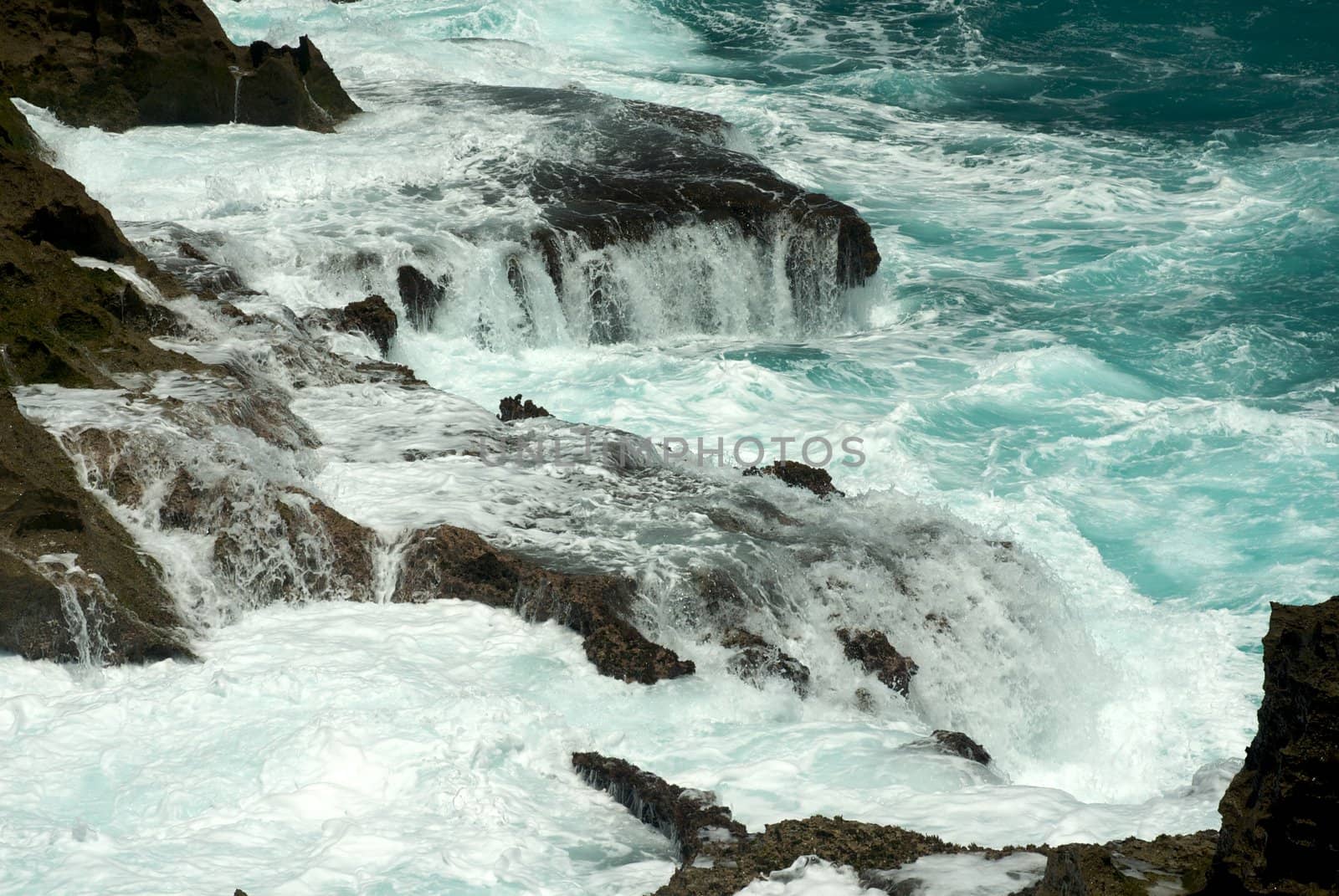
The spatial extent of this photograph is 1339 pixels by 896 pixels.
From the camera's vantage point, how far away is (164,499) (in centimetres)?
700

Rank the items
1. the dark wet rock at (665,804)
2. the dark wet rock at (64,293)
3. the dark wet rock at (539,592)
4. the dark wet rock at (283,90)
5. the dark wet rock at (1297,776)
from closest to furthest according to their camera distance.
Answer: the dark wet rock at (1297,776)
the dark wet rock at (665,804)
the dark wet rock at (539,592)
the dark wet rock at (64,293)
the dark wet rock at (283,90)

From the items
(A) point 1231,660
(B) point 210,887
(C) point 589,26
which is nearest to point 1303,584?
(A) point 1231,660

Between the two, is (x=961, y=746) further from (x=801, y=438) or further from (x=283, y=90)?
(x=283, y=90)

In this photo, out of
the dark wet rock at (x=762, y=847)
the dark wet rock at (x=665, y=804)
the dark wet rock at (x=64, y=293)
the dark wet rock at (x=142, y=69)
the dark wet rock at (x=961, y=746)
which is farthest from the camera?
the dark wet rock at (x=142, y=69)

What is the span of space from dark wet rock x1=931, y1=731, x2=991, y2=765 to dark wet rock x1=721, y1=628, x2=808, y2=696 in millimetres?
838

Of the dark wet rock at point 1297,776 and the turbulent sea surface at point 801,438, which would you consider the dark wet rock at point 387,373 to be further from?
the dark wet rock at point 1297,776

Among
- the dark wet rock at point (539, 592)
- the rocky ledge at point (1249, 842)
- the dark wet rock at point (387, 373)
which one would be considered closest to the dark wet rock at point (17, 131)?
the dark wet rock at point (387, 373)

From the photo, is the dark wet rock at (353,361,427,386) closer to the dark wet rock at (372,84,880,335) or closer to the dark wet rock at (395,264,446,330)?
the dark wet rock at (395,264,446,330)

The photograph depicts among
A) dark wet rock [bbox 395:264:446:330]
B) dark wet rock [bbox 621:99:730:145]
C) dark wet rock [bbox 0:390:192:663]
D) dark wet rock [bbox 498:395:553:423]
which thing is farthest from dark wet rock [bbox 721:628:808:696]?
dark wet rock [bbox 621:99:730:145]

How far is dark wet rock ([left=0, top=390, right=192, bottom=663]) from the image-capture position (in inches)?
230

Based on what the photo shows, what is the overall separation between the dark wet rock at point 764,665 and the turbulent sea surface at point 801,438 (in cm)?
8

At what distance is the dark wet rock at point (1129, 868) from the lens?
11.2 feet

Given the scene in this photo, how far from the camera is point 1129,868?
371cm

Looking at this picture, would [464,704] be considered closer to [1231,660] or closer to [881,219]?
[1231,660]
